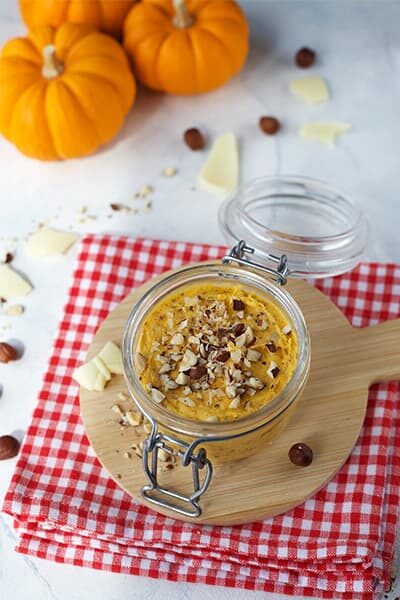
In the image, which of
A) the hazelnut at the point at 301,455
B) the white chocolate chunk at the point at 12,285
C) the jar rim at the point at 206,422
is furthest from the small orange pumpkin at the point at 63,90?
the hazelnut at the point at 301,455

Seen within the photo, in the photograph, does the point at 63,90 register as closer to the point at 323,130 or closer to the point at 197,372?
the point at 323,130

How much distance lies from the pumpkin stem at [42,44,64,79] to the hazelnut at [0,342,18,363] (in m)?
0.85

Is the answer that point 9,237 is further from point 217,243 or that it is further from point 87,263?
point 217,243

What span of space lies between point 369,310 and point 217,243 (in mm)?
508

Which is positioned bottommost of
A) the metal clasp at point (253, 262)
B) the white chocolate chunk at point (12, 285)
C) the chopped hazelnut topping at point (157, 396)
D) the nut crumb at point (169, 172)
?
the white chocolate chunk at point (12, 285)

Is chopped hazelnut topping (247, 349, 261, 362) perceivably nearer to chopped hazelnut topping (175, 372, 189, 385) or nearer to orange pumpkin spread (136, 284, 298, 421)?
orange pumpkin spread (136, 284, 298, 421)

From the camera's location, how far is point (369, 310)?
2.25 m

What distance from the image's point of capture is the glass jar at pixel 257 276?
1.79 metres

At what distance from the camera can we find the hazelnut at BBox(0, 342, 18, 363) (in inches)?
88.4

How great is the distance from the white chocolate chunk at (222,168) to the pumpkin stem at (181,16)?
371mm

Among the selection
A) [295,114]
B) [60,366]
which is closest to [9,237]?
[60,366]

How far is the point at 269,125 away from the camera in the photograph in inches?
106

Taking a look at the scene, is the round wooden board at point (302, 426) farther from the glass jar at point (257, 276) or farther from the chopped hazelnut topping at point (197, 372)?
the chopped hazelnut topping at point (197, 372)

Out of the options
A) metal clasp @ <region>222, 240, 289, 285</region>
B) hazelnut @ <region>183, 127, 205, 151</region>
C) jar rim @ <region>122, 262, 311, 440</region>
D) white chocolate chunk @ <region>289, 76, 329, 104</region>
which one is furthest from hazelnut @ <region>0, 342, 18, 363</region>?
white chocolate chunk @ <region>289, 76, 329, 104</region>
